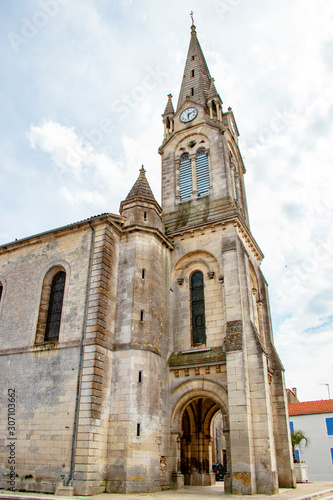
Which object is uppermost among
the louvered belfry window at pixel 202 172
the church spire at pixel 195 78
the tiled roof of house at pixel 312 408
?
the church spire at pixel 195 78

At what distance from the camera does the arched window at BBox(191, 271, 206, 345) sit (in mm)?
17145

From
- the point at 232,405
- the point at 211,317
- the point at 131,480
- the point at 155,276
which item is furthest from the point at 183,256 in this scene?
the point at 131,480

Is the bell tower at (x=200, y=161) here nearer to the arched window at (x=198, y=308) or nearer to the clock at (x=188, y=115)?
the clock at (x=188, y=115)

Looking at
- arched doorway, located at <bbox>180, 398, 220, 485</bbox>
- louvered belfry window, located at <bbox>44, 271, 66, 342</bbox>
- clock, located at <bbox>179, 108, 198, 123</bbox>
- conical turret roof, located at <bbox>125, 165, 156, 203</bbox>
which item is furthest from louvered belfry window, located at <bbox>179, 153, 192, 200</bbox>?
arched doorway, located at <bbox>180, 398, 220, 485</bbox>

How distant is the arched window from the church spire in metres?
11.7

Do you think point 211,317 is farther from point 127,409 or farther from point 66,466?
point 66,466

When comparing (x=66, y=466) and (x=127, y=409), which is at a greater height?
A: (x=127, y=409)

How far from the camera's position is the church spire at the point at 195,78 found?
25.3 m

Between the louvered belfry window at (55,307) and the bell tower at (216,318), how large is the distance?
16.4 feet

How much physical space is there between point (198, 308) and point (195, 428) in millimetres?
5888

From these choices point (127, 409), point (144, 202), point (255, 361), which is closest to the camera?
point (127, 409)

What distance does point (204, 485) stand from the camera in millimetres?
17562

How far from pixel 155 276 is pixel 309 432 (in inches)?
934

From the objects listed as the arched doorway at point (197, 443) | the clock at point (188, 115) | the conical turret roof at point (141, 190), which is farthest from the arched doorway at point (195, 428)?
the clock at point (188, 115)
